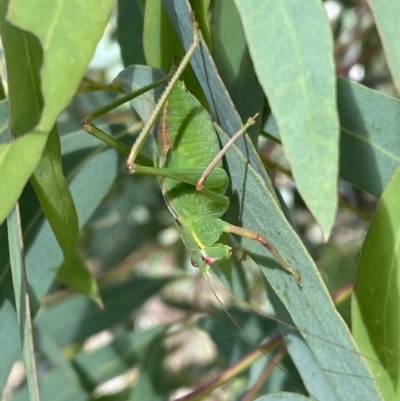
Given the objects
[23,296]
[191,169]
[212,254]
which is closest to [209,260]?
[212,254]

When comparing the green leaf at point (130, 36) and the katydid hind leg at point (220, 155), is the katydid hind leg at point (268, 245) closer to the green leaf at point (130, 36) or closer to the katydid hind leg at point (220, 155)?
the katydid hind leg at point (220, 155)

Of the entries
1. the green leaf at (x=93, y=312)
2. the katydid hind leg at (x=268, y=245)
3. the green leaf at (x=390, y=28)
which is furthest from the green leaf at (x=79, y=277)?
the green leaf at (x=390, y=28)

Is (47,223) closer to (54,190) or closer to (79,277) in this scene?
(79,277)

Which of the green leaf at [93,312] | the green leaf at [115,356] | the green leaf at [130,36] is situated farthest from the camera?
the green leaf at [93,312]

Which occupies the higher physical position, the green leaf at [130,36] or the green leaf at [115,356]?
the green leaf at [130,36]

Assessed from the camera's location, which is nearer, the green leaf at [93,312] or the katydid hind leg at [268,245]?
the katydid hind leg at [268,245]

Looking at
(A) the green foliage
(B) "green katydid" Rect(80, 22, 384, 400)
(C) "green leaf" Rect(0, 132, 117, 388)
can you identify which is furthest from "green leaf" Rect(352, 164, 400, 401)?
(C) "green leaf" Rect(0, 132, 117, 388)

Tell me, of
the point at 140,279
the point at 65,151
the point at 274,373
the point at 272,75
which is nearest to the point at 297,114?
the point at 272,75

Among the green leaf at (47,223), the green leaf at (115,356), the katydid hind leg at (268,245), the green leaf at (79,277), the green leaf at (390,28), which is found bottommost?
the green leaf at (115,356)
